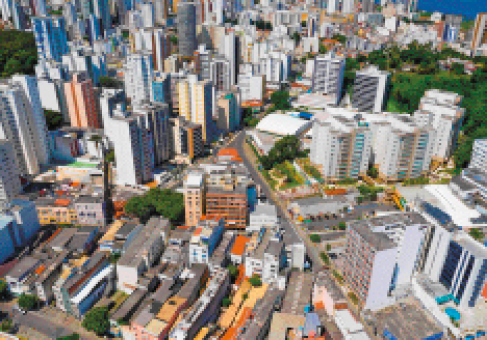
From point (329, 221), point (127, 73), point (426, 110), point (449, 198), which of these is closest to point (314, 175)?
point (329, 221)

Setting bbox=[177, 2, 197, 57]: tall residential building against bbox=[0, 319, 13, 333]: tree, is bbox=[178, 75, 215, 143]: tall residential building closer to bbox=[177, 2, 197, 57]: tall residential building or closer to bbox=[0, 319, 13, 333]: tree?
bbox=[0, 319, 13, 333]: tree

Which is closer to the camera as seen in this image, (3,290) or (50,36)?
(3,290)

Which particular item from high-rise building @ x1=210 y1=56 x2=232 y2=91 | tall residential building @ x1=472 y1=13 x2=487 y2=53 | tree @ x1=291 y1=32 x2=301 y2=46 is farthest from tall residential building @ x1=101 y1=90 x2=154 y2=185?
tall residential building @ x1=472 y1=13 x2=487 y2=53

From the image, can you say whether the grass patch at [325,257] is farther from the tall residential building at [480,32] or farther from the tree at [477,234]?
the tall residential building at [480,32]

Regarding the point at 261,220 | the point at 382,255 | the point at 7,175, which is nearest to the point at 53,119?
the point at 7,175

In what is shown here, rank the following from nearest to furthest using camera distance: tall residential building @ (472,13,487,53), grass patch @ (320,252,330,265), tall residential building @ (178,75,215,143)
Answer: grass patch @ (320,252,330,265) < tall residential building @ (178,75,215,143) < tall residential building @ (472,13,487,53)

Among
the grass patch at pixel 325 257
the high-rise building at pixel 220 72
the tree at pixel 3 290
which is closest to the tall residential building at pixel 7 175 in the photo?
the tree at pixel 3 290

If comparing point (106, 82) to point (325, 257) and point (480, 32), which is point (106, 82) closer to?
point (325, 257)
